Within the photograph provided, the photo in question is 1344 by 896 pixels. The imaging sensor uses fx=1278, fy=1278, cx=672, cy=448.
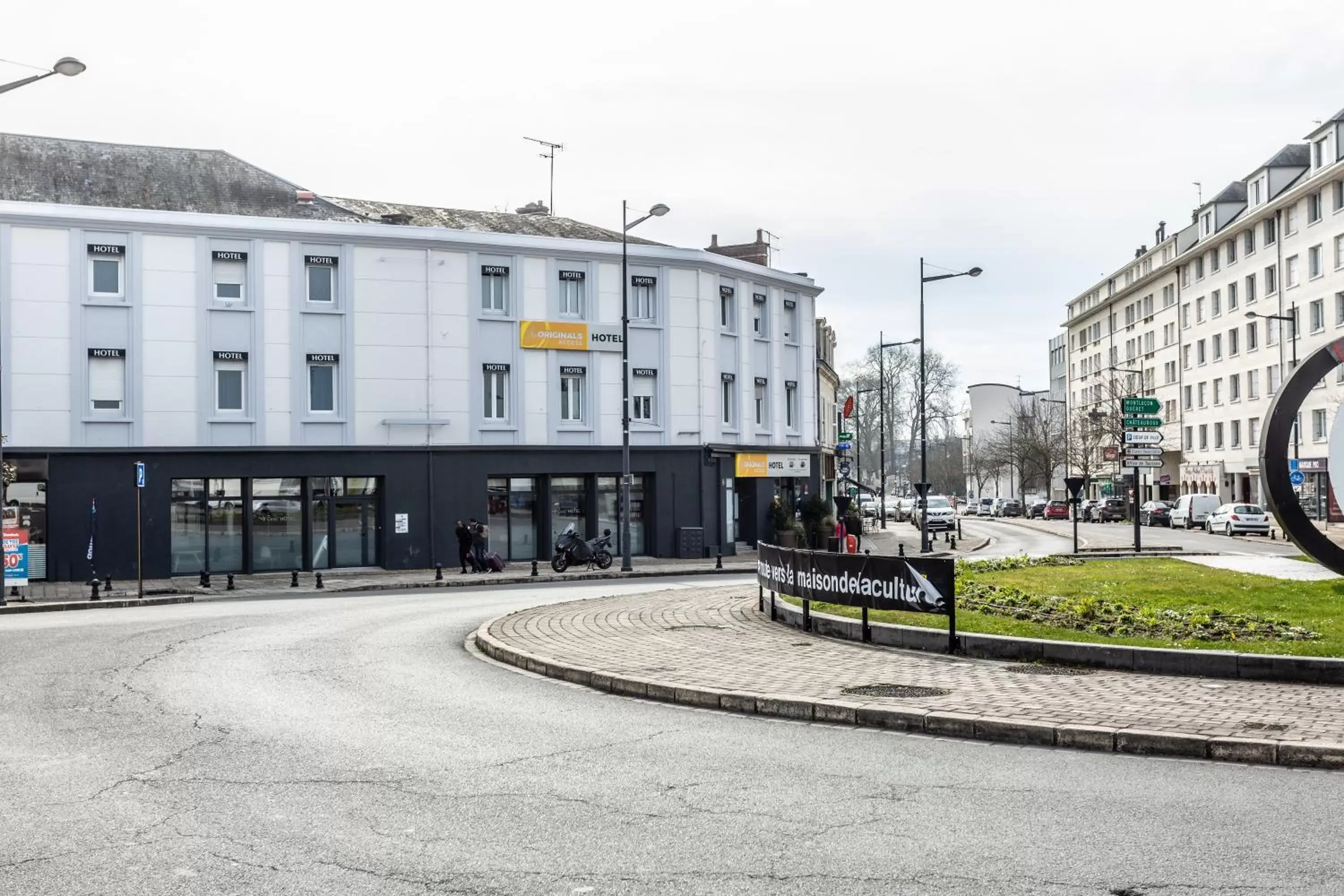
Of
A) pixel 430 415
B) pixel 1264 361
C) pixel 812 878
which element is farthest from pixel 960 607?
pixel 1264 361

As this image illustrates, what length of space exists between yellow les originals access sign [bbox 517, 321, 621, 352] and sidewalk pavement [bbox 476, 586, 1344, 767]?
22.0 metres

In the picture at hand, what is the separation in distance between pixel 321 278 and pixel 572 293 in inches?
295

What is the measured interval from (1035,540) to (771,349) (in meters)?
15.9

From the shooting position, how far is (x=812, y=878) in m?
5.97

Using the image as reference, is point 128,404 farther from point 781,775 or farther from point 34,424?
point 781,775

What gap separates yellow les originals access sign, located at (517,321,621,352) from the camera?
3828cm

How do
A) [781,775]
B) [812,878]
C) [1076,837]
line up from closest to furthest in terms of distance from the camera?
[812,878] → [1076,837] → [781,775]

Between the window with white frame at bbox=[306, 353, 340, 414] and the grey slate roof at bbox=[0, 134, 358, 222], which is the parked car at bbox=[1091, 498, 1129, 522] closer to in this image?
the grey slate roof at bbox=[0, 134, 358, 222]

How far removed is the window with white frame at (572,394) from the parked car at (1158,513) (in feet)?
122

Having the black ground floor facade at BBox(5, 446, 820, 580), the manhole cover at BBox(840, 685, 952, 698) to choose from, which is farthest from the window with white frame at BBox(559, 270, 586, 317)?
the manhole cover at BBox(840, 685, 952, 698)

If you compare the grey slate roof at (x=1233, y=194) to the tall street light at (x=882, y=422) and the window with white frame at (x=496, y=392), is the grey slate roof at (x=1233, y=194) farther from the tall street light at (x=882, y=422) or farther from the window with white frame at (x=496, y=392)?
the window with white frame at (x=496, y=392)

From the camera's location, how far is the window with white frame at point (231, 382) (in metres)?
35.2

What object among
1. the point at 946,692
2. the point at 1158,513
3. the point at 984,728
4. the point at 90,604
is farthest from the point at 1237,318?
the point at 984,728

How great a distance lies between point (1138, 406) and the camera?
35.4 metres
